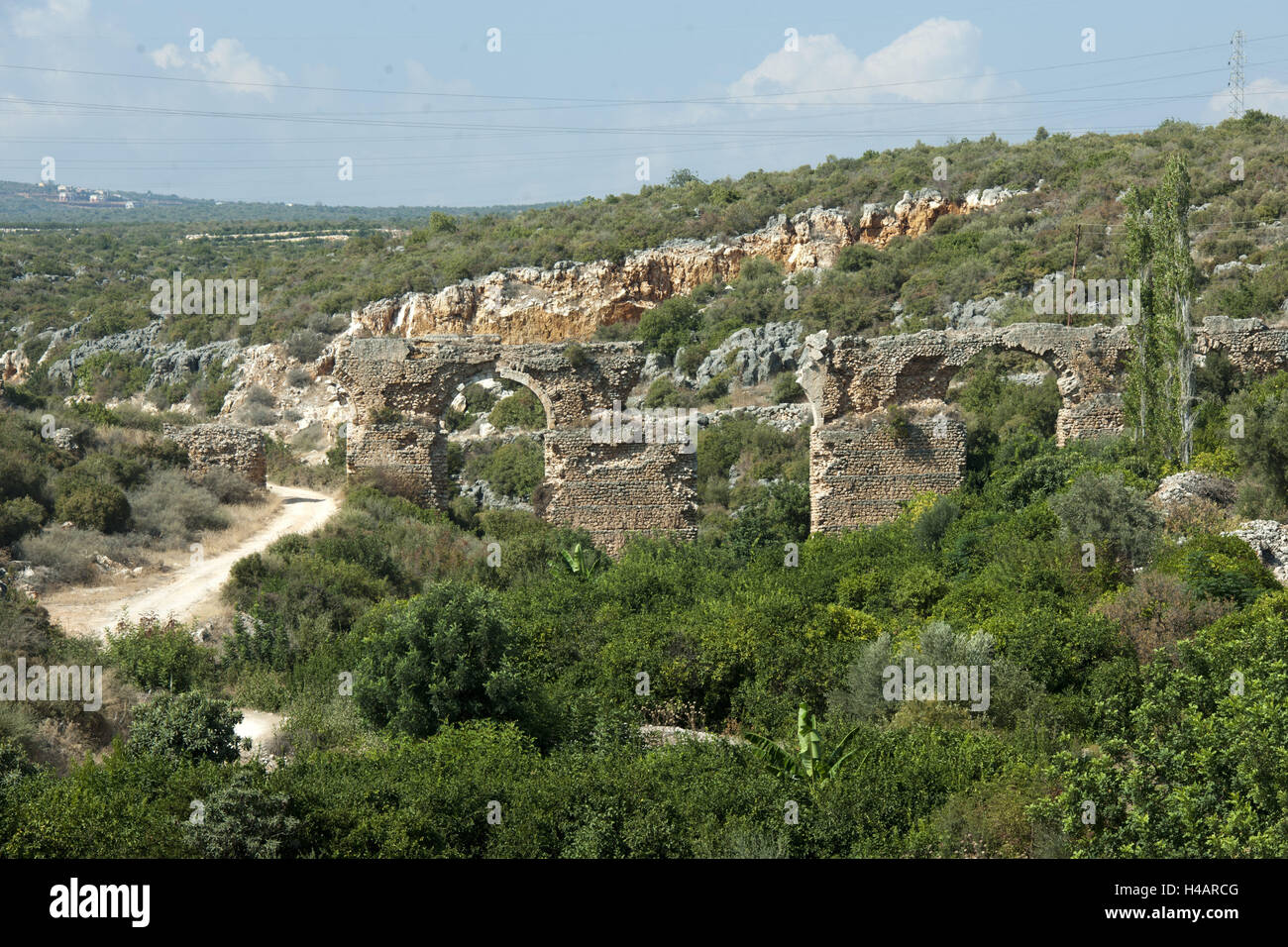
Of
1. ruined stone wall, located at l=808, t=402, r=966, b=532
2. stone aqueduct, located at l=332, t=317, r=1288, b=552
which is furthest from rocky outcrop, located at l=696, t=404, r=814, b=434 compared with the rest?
ruined stone wall, located at l=808, t=402, r=966, b=532

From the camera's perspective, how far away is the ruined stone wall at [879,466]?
1895cm

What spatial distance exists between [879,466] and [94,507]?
451 inches

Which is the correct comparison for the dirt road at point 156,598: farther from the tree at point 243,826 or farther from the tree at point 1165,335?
the tree at point 1165,335

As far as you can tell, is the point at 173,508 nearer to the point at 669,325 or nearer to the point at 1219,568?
the point at 1219,568

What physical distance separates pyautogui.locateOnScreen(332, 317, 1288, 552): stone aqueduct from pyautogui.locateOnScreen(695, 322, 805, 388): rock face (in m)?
14.0

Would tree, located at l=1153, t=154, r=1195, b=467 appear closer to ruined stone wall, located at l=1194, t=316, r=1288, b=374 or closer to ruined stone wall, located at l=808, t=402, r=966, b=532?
ruined stone wall, located at l=1194, t=316, r=1288, b=374

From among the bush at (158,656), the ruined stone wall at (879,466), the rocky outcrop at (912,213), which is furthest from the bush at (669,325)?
the bush at (158,656)

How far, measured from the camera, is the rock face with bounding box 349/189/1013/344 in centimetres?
4097

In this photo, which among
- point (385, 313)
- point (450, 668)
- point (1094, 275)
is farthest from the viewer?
point (385, 313)

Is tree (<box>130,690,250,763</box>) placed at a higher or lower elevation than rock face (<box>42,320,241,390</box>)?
lower
